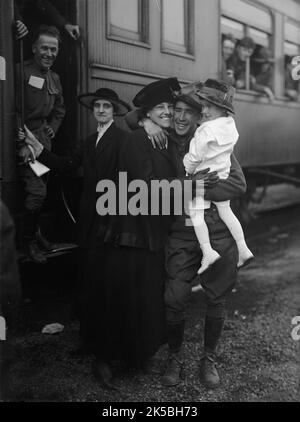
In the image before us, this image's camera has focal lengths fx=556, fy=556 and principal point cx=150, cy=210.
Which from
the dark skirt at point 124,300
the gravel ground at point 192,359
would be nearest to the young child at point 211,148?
the dark skirt at point 124,300

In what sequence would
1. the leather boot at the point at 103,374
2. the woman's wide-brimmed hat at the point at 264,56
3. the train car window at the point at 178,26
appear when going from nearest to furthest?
the leather boot at the point at 103,374 < the train car window at the point at 178,26 < the woman's wide-brimmed hat at the point at 264,56

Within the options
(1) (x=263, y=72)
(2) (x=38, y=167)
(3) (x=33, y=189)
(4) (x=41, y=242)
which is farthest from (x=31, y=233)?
(1) (x=263, y=72)

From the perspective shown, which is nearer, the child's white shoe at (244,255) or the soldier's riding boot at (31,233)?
the child's white shoe at (244,255)

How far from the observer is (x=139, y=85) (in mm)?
3535

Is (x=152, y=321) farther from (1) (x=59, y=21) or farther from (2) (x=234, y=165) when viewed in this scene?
(1) (x=59, y=21)

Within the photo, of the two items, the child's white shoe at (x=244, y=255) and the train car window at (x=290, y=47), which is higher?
the train car window at (x=290, y=47)

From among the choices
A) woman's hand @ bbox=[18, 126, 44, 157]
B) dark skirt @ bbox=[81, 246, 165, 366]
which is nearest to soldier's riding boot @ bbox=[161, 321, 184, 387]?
dark skirt @ bbox=[81, 246, 165, 366]

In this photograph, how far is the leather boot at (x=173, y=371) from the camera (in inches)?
123

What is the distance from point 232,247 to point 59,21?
5.48 ft

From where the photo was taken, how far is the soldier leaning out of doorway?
10.6ft

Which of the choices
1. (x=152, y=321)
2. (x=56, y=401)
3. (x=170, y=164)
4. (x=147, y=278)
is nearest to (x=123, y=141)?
(x=170, y=164)

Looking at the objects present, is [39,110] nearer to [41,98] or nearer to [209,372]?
[41,98]

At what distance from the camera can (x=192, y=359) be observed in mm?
3373

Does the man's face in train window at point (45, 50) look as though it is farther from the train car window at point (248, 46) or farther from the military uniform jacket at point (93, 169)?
the train car window at point (248, 46)
